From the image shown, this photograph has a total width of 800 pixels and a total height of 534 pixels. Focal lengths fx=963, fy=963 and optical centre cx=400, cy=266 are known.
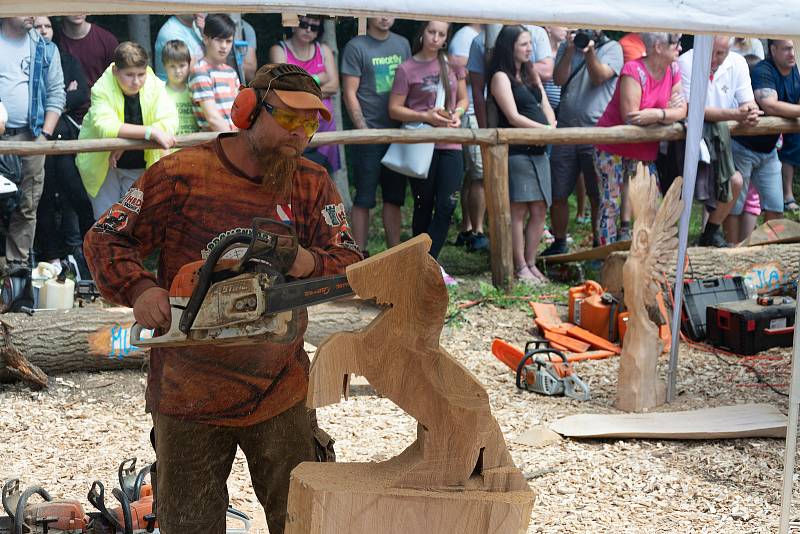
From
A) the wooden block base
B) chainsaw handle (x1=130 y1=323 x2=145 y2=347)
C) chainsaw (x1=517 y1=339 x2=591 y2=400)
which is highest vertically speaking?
chainsaw handle (x1=130 y1=323 x2=145 y2=347)

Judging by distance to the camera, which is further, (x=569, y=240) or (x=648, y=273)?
(x=569, y=240)

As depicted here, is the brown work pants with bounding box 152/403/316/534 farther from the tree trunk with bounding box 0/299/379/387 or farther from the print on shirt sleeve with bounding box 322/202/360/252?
the tree trunk with bounding box 0/299/379/387

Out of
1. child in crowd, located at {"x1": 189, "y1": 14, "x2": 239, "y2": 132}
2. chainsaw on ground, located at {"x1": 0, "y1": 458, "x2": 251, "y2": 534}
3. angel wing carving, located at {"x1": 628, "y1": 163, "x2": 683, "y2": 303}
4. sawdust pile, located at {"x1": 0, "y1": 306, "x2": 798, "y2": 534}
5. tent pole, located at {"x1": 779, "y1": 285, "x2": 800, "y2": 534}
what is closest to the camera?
chainsaw on ground, located at {"x1": 0, "y1": 458, "x2": 251, "y2": 534}

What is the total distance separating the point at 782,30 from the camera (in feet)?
8.79

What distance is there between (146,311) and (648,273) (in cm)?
343

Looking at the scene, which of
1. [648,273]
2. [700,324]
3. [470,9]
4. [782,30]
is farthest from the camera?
[700,324]

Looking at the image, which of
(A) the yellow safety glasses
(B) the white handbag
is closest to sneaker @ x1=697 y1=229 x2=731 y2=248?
(B) the white handbag

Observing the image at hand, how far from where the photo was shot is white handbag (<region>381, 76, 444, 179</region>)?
755cm

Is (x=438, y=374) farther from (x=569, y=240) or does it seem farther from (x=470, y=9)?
(x=569, y=240)

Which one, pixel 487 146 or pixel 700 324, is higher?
pixel 487 146

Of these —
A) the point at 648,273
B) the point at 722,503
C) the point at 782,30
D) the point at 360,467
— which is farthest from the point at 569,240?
the point at 360,467

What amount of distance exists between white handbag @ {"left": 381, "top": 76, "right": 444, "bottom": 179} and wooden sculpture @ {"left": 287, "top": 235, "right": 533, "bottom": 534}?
18.1 feet

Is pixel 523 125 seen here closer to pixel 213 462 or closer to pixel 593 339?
pixel 593 339

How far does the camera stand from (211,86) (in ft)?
22.2
